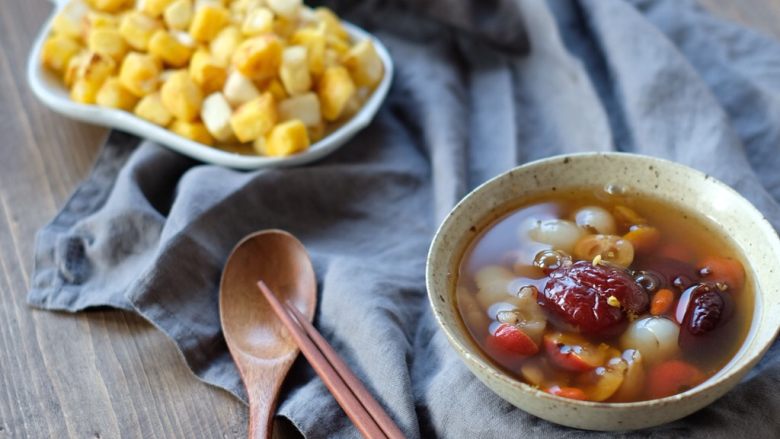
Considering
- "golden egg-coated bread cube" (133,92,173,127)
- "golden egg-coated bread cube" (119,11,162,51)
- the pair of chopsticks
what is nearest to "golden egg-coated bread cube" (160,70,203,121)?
"golden egg-coated bread cube" (133,92,173,127)

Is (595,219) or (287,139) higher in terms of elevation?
(595,219)

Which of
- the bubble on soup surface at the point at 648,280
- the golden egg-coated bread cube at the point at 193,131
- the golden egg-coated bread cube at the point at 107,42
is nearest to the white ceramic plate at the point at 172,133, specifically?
the golden egg-coated bread cube at the point at 193,131

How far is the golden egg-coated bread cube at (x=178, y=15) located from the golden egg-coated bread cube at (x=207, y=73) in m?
0.10

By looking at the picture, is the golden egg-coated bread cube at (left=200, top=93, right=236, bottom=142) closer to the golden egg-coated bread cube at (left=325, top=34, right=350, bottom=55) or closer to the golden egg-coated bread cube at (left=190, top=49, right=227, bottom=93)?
the golden egg-coated bread cube at (left=190, top=49, right=227, bottom=93)

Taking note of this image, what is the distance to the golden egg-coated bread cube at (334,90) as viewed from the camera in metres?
1.75

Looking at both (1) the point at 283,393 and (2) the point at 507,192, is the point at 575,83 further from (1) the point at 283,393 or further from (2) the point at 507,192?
(1) the point at 283,393

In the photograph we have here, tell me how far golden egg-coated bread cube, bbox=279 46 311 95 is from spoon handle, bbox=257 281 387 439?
461 millimetres

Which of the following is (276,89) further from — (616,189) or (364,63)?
(616,189)

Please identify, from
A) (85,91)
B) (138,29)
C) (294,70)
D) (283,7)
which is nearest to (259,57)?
(294,70)

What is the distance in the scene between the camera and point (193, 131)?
1740 millimetres

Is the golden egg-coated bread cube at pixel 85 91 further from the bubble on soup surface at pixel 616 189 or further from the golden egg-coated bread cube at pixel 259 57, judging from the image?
the bubble on soup surface at pixel 616 189

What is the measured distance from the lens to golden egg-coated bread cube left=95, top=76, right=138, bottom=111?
1771mm

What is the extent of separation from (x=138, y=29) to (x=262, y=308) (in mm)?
685

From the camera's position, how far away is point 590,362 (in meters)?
1.17
